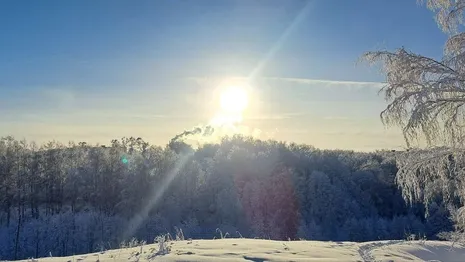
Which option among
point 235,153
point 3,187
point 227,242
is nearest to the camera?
point 227,242

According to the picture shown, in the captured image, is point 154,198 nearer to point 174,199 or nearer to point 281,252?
point 174,199

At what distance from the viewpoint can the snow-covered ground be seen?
267 inches

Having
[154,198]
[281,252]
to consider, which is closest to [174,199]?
[154,198]

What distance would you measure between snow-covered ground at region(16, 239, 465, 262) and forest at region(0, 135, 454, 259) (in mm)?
33863

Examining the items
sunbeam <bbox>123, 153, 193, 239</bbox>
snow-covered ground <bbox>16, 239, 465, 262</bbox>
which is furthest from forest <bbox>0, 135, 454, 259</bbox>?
snow-covered ground <bbox>16, 239, 465, 262</bbox>

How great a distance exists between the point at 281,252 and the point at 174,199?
150 ft

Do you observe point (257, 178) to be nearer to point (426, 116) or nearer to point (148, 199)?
point (148, 199)

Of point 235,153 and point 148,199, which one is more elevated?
point 235,153

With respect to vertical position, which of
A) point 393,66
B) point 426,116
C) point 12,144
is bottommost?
point 426,116

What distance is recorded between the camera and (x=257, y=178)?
5538 centimetres

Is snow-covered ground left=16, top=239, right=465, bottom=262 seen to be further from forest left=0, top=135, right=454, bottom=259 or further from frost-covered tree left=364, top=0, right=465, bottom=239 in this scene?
forest left=0, top=135, right=454, bottom=259

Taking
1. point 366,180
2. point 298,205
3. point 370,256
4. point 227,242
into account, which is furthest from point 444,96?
point 366,180

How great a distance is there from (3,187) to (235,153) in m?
26.1

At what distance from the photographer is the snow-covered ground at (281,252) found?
6.78 m
